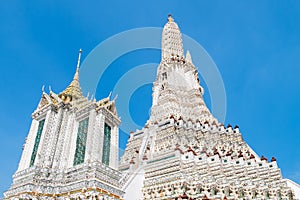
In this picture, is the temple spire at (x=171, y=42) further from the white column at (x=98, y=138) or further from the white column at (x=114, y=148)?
the white column at (x=98, y=138)

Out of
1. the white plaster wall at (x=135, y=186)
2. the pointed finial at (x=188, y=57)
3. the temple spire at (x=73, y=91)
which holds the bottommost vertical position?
the white plaster wall at (x=135, y=186)

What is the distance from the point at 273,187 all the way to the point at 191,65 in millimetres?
30981

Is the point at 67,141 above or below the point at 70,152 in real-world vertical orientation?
above

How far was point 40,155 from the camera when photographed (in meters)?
16.0

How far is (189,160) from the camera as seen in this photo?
856 inches

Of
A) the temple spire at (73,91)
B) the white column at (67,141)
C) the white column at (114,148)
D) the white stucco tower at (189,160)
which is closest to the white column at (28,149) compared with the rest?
the white column at (67,141)

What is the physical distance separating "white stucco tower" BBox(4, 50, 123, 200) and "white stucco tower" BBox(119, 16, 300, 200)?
3.53 meters

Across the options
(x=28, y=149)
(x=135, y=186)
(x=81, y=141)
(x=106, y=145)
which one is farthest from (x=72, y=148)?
(x=135, y=186)

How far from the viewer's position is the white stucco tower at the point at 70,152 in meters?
14.7

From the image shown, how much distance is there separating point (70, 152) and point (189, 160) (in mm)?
9792

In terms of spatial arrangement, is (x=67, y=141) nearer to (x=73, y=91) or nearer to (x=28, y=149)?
(x=28, y=149)

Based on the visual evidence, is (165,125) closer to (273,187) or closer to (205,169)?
(205,169)

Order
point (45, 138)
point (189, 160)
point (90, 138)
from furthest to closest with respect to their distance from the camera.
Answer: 1. point (189, 160)
2. point (45, 138)
3. point (90, 138)

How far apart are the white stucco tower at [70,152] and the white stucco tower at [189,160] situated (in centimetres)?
353
